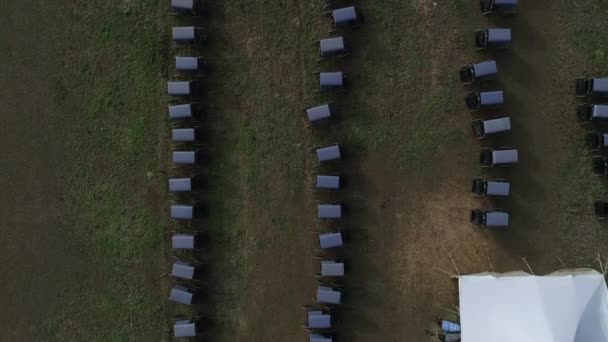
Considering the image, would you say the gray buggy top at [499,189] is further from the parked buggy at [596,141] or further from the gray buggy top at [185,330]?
the gray buggy top at [185,330]

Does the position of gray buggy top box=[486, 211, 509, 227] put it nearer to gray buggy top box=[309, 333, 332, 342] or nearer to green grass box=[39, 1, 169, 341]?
gray buggy top box=[309, 333, 332, 342]

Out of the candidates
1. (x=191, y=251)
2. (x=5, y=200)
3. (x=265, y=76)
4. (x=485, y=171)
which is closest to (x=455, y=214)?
(x=485, y=171)

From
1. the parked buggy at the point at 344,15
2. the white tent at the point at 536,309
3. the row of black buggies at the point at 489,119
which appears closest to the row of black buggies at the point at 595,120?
the white tent at the point at 536,309

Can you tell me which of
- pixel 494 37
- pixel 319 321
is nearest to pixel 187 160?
pixel 319 321

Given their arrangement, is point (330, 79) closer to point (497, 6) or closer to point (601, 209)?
point (497, 6)

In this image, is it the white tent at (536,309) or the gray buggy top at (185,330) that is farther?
the gray buggy top at (185,330)

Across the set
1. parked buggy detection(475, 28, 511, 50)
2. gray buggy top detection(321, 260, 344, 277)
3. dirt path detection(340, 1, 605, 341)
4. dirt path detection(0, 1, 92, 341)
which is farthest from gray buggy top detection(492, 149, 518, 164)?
dirt path detection(0, 1, 92, 341)
